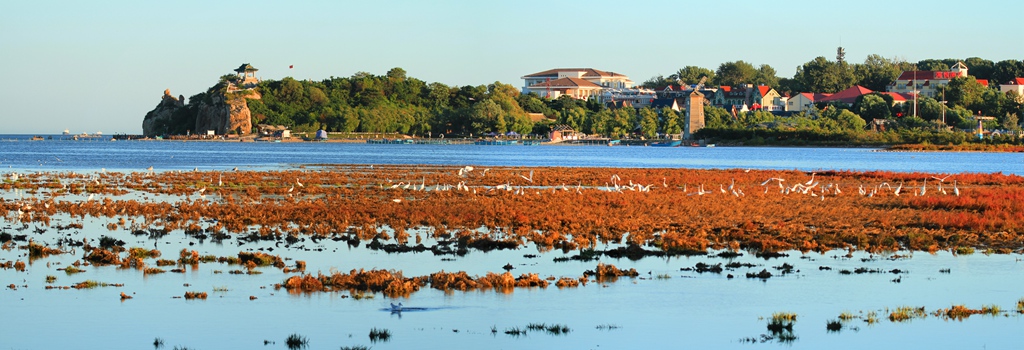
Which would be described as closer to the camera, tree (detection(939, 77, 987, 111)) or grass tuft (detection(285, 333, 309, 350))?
grass tuft (detection(285, 333, 309, 350))

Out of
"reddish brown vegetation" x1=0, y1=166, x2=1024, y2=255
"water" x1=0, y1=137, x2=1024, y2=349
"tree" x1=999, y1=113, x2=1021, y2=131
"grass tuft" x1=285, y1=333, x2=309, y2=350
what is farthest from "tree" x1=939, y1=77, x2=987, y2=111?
"grass tuft" x1=285, y1=333, x2=309, y2=350

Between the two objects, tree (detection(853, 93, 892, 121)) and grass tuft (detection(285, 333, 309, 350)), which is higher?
tree (detection(853, 93, 892, 121))

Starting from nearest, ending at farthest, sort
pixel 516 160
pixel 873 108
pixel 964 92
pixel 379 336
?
pixel 379 336 < pixel 516 160 < pixel 873 108 < pixel 964 92

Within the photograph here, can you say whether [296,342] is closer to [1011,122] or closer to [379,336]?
[379,336]

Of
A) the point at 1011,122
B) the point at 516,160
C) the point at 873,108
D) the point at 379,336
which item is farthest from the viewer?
the point at 873,108

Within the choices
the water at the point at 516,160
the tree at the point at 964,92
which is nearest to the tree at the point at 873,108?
the tree at the point at 964,92

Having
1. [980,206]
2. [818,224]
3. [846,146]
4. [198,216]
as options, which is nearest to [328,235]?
[198,216]

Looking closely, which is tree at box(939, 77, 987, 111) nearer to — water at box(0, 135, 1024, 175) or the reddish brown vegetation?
water at box(0, 135, 1024, 175)

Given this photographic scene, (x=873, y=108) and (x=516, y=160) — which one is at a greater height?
(x=873, y=108)

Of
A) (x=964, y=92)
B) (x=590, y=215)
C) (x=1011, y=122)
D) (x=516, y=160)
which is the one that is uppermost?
(x=964, y=92)

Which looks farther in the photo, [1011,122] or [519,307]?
[1011,122]

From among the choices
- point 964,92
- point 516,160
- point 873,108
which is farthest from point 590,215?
point 964,92

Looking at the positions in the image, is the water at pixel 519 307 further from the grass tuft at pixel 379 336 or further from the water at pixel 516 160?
the water at pixel 516 160

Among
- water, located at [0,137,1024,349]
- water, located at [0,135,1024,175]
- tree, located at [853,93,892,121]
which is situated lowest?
water, located at [0,135,1024,175]
